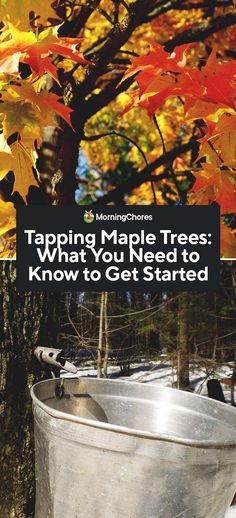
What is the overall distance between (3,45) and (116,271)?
906 millimetres

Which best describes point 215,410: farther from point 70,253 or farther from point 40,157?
point 40,157

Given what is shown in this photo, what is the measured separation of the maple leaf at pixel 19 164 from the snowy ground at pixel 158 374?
5.05 feet

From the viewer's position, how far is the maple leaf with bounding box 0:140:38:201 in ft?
5.68

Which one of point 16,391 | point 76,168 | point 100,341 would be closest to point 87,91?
point 76,168

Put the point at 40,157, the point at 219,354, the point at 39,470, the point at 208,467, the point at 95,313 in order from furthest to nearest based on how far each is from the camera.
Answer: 1. the point at 219,354
2. the point at 95,313
3. the point at 40,157
4. the point at 39,470
5. the point at 208,467

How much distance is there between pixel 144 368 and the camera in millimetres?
3219

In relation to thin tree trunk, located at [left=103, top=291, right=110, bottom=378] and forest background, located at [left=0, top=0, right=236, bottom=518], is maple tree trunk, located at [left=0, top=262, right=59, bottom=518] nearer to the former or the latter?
forest background, located at [left=0, top=0, right=236, bottom=518]

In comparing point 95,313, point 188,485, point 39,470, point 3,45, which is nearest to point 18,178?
point 3,45

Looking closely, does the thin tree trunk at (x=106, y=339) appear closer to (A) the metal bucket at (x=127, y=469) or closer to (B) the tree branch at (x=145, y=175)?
(B) the tree branch at (x=145, y=175)

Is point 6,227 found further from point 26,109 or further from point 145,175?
point 145,175

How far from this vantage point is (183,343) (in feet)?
11.0

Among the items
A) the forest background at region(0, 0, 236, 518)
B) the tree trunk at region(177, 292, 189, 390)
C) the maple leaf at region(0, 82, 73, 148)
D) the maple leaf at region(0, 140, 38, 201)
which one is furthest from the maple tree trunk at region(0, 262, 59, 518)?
the tree trunk at region(177, 292, 189, 390)

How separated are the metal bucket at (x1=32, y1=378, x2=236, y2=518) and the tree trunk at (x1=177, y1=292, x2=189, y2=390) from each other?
1.49 meters

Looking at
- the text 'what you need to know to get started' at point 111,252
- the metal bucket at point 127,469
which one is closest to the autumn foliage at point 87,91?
the text 'what you need to know to get started' at point 111,252
